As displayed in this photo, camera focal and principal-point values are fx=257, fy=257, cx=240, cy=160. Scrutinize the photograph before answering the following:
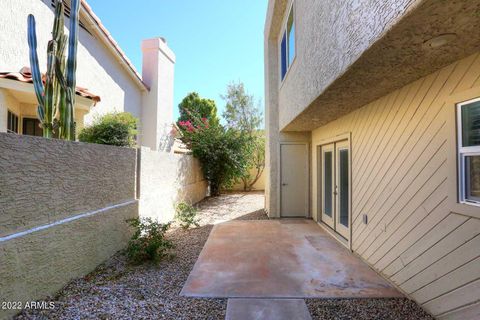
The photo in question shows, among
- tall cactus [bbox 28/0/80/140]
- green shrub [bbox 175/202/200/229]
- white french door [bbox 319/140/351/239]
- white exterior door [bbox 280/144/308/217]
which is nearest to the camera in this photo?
tall cactus [bbox 28/0/80/140]

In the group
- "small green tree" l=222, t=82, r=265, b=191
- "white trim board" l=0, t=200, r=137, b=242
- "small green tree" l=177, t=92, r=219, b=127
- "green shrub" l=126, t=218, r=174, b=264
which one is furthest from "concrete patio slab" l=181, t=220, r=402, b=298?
"small green tree" l=177, t=92, r=219, b=127

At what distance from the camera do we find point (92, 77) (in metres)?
9.72

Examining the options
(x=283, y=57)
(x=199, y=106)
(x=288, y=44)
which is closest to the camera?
(x=288, y=44)

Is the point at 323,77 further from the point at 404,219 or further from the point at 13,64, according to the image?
the point at 13,64

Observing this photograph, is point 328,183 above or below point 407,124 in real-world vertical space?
below

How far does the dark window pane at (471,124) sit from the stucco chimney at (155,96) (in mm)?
12349

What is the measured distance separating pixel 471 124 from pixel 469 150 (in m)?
0.32

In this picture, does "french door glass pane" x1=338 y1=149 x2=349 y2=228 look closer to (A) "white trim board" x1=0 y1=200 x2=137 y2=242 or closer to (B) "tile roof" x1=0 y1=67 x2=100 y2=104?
(A) "white trim board" x1=0 y1=200 x2=137 y2=242

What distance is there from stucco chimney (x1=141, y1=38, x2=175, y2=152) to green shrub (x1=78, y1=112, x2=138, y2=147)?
20.9ft

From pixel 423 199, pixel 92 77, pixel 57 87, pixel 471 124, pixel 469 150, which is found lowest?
pixel 423 199

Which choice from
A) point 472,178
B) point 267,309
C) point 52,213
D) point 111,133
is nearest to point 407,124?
point 472,178

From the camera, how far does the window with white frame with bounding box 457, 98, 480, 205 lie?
9.77 ft

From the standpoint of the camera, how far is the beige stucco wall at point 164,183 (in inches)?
271

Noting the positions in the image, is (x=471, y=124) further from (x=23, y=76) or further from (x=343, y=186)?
(x=23, y=76)
